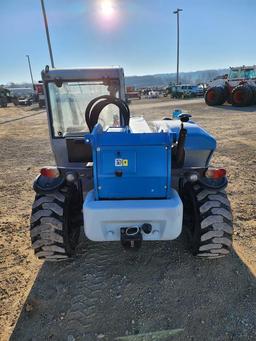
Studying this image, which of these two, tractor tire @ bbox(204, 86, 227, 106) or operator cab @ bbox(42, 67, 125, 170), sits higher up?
operator cab @ bbox(42, 67, 125, 170)

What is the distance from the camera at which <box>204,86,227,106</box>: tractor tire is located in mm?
20062

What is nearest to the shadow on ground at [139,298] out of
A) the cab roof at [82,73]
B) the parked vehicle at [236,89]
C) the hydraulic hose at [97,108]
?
the hydraulic hose at [97,108]

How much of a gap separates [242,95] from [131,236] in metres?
18.4

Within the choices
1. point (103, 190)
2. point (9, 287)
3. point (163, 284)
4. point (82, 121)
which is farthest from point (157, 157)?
point (9, 287)

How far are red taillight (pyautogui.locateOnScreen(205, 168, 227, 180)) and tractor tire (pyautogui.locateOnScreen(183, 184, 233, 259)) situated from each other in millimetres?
145

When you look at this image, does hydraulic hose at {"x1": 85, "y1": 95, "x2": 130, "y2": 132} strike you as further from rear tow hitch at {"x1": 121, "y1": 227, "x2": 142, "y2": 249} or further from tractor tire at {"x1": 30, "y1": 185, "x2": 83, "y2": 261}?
rear tow hitch at {"x1": 121, "y1": 227, "x2": 142, "y2": 249}

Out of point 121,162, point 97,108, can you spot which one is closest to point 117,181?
point 121,162

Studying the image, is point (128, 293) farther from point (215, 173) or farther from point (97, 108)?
point (97, 108)

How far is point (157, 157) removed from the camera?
8.16 ft

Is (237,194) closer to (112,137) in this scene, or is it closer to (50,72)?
(112,137)

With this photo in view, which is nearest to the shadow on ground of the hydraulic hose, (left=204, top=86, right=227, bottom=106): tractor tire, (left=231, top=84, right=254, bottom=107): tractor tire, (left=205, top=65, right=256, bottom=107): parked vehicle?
the hydraulic hose

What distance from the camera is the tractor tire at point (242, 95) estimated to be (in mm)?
18094

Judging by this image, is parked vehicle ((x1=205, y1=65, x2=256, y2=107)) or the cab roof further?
parked vehicle ((x1=205, y1=65, x2=256, y2=107))

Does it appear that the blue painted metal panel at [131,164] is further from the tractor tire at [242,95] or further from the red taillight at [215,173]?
the tractor tire at [242,95]
